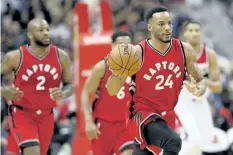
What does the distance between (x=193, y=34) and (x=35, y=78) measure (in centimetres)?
260

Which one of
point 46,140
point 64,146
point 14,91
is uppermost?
point 14,91

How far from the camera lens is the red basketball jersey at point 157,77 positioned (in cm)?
810

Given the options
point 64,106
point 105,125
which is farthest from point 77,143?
point 105,125

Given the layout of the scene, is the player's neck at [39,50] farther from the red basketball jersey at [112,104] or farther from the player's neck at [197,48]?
the player's neck at [197,48]

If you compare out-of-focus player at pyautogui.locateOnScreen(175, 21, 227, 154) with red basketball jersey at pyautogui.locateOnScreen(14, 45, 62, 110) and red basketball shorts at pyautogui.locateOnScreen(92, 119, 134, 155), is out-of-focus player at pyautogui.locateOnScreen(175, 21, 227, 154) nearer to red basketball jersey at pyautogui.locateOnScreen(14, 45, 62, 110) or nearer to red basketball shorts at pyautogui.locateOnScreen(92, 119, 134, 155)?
red basketball shorts at pyautogui.locateOnScreen(92, 119, 134, 155)

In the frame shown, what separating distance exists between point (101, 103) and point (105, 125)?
0.30 metres

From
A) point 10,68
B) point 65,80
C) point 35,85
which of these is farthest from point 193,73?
point 10,68

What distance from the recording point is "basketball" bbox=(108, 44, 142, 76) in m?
7.73

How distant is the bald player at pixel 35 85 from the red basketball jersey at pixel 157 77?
A: 173 centimetres

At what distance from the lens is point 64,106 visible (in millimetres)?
14383

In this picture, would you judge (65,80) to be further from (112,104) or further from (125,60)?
(125,60)

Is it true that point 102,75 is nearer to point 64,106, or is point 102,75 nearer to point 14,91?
point 14,91

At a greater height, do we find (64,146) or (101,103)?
(101,103)

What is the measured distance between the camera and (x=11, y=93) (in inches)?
371
